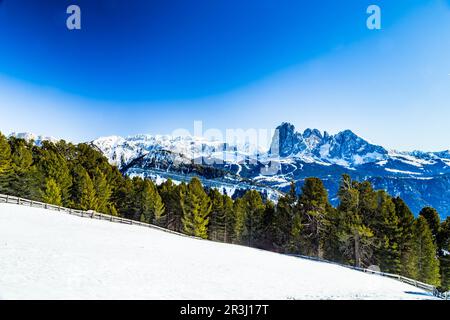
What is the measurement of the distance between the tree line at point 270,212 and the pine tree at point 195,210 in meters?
0.16

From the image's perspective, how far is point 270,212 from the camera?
176 ft

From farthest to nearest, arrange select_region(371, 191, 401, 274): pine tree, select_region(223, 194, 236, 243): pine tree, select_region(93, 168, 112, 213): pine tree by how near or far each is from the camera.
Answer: select_region(223, 194, 236, 243): pine tree < select_region(93, 168, 112, 213): pine tree < select_region(371, 191, 401, 274): pine tree

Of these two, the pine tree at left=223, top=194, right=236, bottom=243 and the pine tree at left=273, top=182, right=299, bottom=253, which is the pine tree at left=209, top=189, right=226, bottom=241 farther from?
the pine tree at left=273, top=182, right=299, bottom=253

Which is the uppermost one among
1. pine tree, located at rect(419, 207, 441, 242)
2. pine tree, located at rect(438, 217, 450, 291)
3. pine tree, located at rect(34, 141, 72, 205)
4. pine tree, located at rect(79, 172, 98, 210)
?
pine tree, located at rect(34, 141, 72, 205)

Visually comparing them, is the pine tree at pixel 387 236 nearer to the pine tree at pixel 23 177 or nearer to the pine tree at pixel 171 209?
the pine tree at pixel 171 209

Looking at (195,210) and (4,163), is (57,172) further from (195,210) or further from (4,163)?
(195,210)

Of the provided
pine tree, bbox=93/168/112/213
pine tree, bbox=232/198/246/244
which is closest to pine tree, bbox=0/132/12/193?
pine tree, bbox=93/168/112/213

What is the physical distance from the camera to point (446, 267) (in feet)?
134

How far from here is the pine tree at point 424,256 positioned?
38500mm

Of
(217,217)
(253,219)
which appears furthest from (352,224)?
(217,217)

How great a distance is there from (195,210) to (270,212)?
518 inches

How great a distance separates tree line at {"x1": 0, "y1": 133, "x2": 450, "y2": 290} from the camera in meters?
38.8

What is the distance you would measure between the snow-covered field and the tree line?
13883 mm
